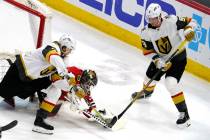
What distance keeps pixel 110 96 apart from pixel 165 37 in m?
0.85

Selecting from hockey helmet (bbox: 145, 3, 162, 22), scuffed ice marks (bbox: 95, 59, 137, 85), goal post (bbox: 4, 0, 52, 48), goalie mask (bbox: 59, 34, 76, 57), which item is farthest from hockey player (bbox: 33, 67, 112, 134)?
scuffed ice marks (bbox: 95, 59, 137, 85)

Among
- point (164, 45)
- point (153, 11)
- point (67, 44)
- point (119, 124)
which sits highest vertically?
point (153, 11)

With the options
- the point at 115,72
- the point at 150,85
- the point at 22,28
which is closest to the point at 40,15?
the point at 150,85

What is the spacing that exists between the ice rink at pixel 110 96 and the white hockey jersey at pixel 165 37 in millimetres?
586

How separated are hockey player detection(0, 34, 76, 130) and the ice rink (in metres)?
0.19

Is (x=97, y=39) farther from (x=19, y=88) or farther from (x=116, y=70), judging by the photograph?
(x=19, y=88)

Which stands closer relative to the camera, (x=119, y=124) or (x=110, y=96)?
(x=119, y=124)

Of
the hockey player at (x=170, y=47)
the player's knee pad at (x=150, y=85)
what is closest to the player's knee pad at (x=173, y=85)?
the hockey player at (x=170, y=47)

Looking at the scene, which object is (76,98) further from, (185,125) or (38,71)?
(185,125)

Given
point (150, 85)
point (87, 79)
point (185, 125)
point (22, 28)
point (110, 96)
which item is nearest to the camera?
point (87, 79)

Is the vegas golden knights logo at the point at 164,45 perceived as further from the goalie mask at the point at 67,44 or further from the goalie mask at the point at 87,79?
the goalie mask at the point at 67,44

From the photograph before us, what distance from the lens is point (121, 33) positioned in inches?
282

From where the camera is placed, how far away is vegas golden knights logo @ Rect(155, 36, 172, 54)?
5562 millimetres

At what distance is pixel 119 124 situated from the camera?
5.39m
